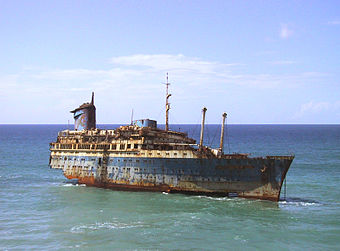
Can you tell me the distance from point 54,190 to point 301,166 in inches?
1565

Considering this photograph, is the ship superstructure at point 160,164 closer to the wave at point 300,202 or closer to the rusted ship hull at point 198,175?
the rusted ship hull at point 198,175

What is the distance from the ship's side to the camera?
3497cm

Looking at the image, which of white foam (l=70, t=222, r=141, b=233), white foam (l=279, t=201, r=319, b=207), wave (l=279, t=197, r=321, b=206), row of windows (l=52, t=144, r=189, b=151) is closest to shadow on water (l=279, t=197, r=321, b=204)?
wave (l=279, t=197, r=321, b=206)

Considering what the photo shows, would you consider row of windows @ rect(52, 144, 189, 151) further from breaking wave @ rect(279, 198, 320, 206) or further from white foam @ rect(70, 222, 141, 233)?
white foam @ rect(70, 222, 141, 233)

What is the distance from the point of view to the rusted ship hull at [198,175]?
34.7 metres

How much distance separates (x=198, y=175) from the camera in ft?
119

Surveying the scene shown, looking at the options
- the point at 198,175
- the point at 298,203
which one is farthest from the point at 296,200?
the point at 198,175

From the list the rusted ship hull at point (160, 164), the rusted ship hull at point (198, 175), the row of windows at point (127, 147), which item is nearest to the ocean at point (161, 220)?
the rusted ship hull at point (198, 175)

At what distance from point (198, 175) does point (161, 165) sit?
13.2 ft

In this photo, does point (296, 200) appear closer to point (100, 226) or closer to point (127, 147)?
point (127, 147)

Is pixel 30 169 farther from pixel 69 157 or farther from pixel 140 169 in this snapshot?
pixel 140 169

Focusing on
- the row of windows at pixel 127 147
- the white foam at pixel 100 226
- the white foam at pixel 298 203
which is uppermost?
the row of windows at pixel 127 147

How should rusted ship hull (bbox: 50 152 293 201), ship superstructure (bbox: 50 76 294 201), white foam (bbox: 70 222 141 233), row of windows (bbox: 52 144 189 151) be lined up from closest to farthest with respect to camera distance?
white foam (bbox: 70 222 141 233)
rusted ship hull (bbox: 50 152 293 201)
ship superstructure (bbox: 50 76 294 201)
row of windows (bbox: 52 144 189 151)

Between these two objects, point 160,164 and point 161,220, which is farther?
point 160,164
